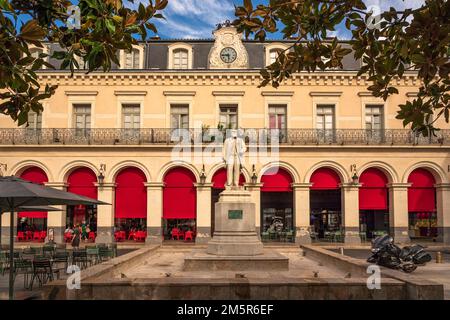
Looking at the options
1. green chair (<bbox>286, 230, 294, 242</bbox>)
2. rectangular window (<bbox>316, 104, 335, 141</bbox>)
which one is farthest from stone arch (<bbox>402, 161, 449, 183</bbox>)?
green chair (<bbox>286, 230, 294, 242</bbox>)

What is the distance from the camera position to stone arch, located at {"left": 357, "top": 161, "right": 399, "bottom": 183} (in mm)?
27219

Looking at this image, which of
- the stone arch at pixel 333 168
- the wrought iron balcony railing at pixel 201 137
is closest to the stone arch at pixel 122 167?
the wrought iron balcony railing at pixel 201 137

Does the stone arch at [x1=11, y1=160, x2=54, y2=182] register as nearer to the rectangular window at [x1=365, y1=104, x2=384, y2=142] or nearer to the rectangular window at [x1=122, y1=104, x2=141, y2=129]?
the rectangular window at [x1=122, y1=104, x2=141, y2=129]

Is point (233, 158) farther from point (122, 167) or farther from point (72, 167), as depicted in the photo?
point (72, 167)

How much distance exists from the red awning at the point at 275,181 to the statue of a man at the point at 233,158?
11.7 m

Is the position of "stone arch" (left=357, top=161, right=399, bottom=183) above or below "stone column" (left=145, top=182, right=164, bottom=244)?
above

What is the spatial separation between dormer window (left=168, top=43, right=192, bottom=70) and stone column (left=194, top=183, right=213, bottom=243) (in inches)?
299

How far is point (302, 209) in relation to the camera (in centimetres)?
2727

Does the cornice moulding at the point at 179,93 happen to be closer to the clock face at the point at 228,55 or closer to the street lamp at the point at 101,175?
the clock face at the point at 228,55

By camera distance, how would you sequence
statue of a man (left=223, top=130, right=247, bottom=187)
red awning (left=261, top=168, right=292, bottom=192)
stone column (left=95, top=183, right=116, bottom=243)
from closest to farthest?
statue of a man (left=223, top=130, right=247, bottom=187)
stone column (left=95, top=183, right=116, bottom=243)
red awning (left=261, top=168, right=292, bottom=192)

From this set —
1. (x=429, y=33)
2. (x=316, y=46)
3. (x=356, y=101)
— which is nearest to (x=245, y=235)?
(x=316, y=46)

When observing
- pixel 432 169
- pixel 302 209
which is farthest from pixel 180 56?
pixel 432 169

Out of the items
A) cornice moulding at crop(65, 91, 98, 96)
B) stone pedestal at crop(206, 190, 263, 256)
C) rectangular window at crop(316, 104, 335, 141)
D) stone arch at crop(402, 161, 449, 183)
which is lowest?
stone pedestal at crop(206, 190, 263, 256)

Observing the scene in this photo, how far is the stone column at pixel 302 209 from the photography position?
2703 centimetres
